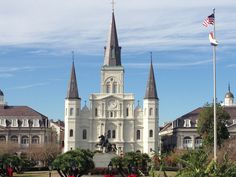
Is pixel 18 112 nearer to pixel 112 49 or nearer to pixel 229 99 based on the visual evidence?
pixel 112 49

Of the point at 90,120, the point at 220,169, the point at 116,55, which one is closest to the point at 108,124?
the point at 90,120

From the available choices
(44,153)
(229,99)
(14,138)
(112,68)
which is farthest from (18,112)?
(229,99)

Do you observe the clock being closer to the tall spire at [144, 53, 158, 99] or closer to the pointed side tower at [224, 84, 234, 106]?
the tall spire at [144, 53, 158, 99]

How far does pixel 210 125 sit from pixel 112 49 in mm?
43941

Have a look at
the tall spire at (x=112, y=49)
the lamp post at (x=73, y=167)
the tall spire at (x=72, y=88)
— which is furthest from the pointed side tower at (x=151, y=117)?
the lamp post at (x=73, y=167)

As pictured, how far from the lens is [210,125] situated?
101m

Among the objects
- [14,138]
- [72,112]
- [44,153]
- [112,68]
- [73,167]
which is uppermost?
[112,68]

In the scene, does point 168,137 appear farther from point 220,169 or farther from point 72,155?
point 220,169

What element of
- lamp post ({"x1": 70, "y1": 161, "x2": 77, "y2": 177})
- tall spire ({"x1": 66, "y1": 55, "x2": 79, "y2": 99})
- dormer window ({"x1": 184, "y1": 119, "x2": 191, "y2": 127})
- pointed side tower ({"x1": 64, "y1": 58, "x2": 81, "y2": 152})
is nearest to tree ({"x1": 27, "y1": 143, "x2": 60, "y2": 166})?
pointed side tower ({"x1": 64, "y1": 58, "x2": 81, "y2": 152})

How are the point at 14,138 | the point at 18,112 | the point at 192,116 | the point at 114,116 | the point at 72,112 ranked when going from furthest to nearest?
1. the point at 18,112
2. the point at 192,116
3. the point at 14,138
4. the point at 114,116
5. the point at 72,112

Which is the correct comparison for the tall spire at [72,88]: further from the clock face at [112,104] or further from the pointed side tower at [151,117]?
the pointed side tower at [151,117]

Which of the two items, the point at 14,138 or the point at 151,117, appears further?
the point at 14,138

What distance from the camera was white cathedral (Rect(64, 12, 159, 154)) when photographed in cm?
13250

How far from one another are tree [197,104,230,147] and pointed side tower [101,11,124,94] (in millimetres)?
35555
